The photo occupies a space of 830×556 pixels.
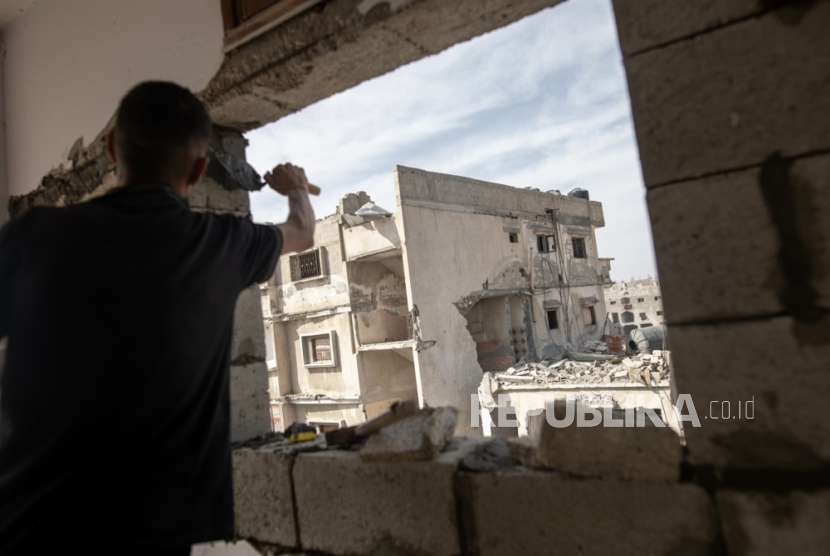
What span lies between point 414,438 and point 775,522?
3.06ft

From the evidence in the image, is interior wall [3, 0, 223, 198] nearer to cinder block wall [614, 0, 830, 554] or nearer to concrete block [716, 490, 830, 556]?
cinder block wall [614, 0, 830, 554]

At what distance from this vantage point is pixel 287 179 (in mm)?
1963

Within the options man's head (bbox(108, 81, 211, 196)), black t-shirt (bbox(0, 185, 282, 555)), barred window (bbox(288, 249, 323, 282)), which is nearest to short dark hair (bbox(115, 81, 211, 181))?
man's head (bbox(108, 81, 211, 196))

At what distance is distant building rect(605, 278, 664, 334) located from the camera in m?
27.0

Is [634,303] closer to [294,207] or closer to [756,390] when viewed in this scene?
[294,207]

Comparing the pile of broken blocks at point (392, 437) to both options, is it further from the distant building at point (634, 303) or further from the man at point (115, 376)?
the distant building at point (634, 303)

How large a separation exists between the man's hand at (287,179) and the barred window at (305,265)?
14450 mm

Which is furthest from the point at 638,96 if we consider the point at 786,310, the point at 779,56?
the point at 786,310

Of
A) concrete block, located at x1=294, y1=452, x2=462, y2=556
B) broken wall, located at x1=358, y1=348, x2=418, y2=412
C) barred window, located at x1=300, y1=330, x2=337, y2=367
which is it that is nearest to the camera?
concrete block, located at x1=294, y1=452, x2=462, y2=556

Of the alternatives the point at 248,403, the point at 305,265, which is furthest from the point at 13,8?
the point at 305,265

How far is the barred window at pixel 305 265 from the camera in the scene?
16.4 metres

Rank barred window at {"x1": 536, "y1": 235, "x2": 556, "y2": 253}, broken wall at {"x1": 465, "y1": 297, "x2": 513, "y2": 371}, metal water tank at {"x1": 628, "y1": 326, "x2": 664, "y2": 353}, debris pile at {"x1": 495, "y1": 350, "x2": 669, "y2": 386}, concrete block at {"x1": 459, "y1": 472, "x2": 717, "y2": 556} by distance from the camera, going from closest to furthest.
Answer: concrete block at {"x1": 459, "y1": 472, "x2": 717, "y2": 556} → debris pile at {"x1": 495, "y1": 350, "x2": 669, "y2": 386} → broken wall at {"x1": 465, "y1": 297, "x2": 513, "y2": 371} → metal water tank at {"x1": 628, "y1": 326, "x2": 664, "y2": 353} → barred window at {"x1": 536, "y1": 235, "x2": 556, "y2": 253}

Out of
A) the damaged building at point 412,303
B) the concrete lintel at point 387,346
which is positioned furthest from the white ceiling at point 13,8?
the concrete lintel at point 387,346

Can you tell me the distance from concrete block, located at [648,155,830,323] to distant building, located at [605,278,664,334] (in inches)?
1064
